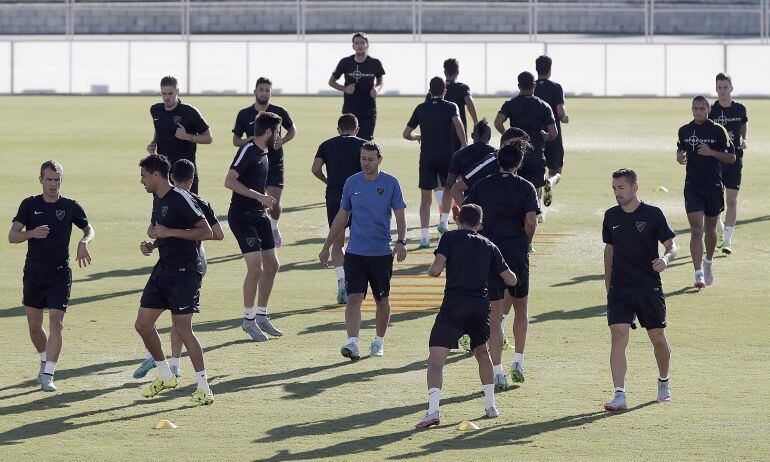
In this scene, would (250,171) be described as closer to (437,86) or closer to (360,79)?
(437,86)

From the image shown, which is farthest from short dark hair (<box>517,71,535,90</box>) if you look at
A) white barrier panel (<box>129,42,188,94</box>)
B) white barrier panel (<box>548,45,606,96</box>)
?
white barrier panel (<box>129,42,188,94</box>)

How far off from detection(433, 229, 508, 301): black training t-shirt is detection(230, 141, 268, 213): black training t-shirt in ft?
11.2

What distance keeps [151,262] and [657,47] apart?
118 ft

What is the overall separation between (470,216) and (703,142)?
6.21 meters

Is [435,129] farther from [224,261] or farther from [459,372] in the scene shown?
[459,372]

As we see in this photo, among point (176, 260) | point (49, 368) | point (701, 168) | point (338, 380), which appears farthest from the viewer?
point (701, 168)

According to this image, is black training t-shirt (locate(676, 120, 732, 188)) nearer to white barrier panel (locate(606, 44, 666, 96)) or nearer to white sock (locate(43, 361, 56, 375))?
white sock (locate(43, 361, 56, 375))

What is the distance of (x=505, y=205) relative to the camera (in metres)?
11.6

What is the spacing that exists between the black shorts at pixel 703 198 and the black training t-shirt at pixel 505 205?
16.0 feet

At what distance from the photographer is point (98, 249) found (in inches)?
736

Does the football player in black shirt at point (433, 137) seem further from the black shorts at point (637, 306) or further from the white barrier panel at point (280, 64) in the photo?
the white barrier panel at point (280, 64)

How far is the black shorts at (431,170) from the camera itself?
60.1 feet

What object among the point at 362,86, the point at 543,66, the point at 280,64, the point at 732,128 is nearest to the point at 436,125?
the point at 543,66

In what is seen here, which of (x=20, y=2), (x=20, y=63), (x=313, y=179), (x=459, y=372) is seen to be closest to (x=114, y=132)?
(x=313, y=179)
